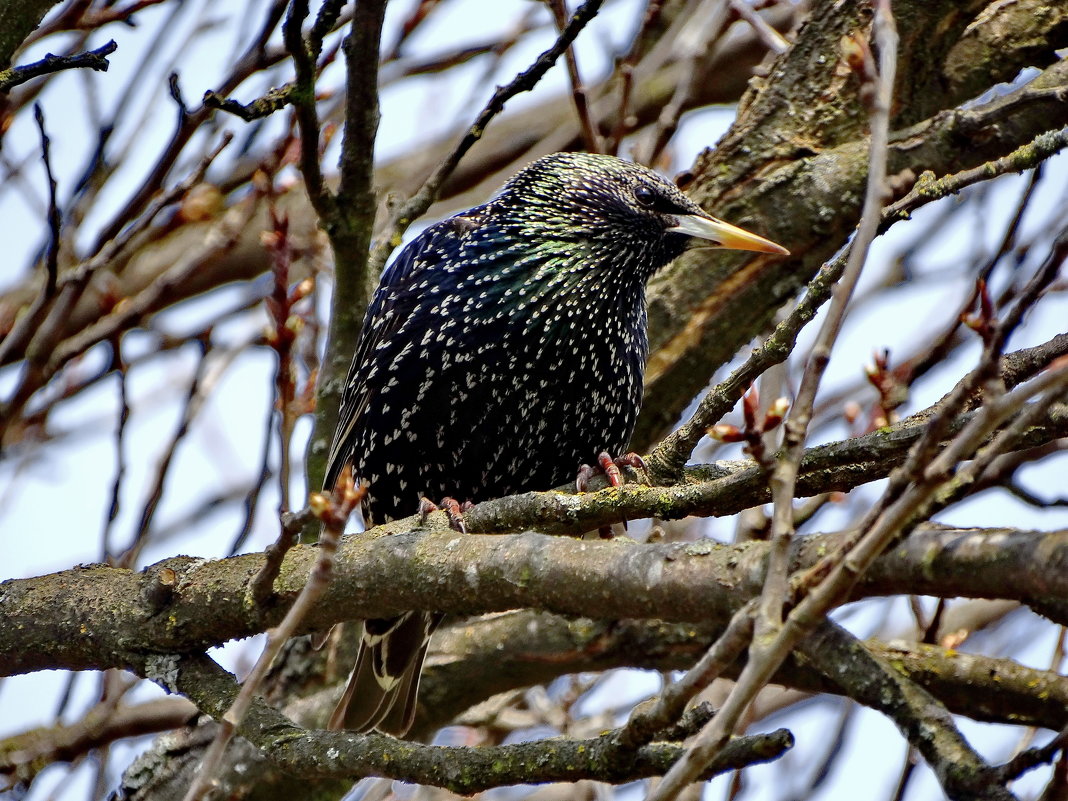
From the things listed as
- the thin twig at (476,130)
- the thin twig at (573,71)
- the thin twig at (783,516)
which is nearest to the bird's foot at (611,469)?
the thin twig at (476,130)

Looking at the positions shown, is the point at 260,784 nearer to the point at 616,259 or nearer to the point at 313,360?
the point at 313,360

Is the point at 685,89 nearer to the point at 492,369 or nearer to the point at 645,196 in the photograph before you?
the point at 645,196

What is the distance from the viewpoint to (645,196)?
4.12 metres

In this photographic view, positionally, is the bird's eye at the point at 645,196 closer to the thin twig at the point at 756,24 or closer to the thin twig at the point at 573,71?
the thin twig at the point at 573,71

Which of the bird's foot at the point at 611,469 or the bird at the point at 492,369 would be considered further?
the bird at the point at 492,369

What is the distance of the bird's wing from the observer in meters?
3.85

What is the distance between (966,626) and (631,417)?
1405mm

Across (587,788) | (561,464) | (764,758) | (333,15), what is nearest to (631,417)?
(561,464)

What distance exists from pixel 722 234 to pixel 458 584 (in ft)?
6.02

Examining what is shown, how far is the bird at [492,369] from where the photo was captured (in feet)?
12.0

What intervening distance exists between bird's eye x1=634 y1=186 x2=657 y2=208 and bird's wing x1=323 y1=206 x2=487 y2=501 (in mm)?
529

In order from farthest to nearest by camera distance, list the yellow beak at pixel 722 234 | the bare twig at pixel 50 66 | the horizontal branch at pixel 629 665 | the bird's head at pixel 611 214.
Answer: the bird's head at pixel 611 214, the yellow beak at pixel 722 234, the horizontal branch at pixel 629 665, the bare twig at pixel 50 66

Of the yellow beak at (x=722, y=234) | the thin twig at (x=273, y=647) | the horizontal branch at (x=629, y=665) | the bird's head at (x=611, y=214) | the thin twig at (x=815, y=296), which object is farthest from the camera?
the bird's head at (x=611, y=214)

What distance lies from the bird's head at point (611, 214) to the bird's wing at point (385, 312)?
208 mm
